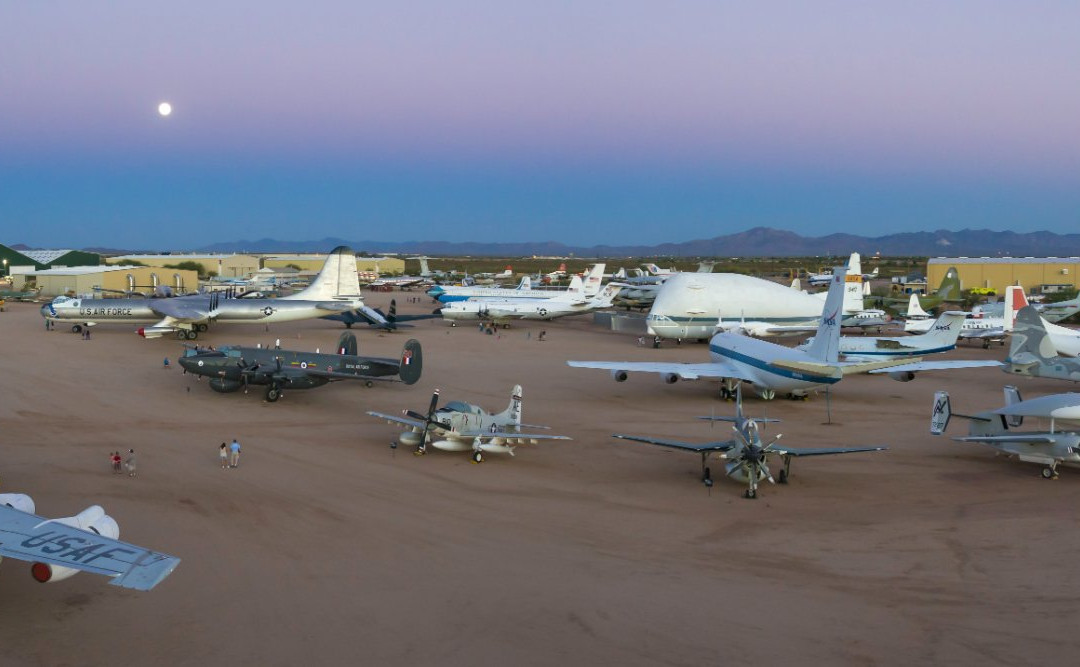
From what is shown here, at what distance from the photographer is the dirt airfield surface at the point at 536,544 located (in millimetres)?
13586

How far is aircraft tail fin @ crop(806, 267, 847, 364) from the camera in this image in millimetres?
30156

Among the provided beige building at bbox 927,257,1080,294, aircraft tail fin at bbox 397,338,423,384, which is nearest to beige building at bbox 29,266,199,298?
aircraft tail fin at bbox 397,338,423,384

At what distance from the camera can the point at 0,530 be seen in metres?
13.2

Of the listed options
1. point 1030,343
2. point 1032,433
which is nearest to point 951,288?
point 1030,343

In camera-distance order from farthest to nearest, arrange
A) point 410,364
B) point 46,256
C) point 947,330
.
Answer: point 46,256 → point 947,330 → point 410,364

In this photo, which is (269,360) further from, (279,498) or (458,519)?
(458,519)

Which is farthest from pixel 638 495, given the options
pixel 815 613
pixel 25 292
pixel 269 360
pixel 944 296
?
pixel 25 292

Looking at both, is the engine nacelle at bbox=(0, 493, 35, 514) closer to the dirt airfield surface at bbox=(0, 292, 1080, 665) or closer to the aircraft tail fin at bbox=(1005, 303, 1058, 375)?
the dirt airfield surface at bbox=(0, 292, 1080, 665)

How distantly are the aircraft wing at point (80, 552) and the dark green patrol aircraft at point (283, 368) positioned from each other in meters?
19.6

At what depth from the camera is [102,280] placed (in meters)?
87.7

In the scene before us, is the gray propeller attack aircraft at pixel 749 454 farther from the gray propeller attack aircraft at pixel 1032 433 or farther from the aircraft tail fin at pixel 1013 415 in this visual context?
the aircraft tail fin at pixel 1013 415

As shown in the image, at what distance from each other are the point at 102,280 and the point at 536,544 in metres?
83.1

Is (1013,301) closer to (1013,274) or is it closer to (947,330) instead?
(947,330)

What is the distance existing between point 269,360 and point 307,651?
73.6 feet
